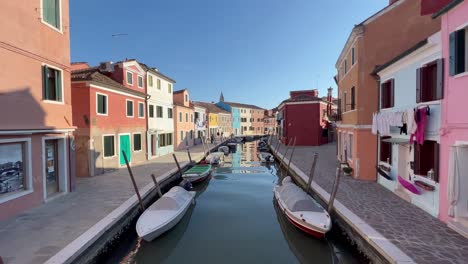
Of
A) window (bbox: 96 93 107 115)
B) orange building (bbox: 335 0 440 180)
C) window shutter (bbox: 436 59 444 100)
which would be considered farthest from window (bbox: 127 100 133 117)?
window shutter (bbox: 436 59 444 100)

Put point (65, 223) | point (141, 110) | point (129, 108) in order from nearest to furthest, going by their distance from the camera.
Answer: point (65, 223)
point (129, 108)
point (141, 110)

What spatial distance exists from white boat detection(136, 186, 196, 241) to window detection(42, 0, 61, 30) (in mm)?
9261

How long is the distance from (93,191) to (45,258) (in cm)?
665

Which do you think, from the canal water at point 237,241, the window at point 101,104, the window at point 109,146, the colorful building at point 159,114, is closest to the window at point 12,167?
the canal water at point 237,241

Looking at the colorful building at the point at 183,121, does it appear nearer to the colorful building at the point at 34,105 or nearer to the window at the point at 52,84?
the colorful building at the point at 34,105

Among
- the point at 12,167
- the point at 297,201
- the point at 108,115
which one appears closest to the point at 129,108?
the point at 108,115

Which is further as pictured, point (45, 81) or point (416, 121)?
point (45, 81)

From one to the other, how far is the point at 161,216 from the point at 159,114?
18692mm

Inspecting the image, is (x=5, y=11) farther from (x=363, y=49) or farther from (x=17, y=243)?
(x=363, y=49)

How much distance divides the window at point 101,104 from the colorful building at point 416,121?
1681 cm

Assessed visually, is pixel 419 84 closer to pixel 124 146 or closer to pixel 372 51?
pixel 372 51

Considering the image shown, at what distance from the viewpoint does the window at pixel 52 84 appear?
417 inches

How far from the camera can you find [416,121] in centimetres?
883

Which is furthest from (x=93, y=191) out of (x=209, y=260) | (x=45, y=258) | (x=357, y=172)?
(x=357, y=172)
